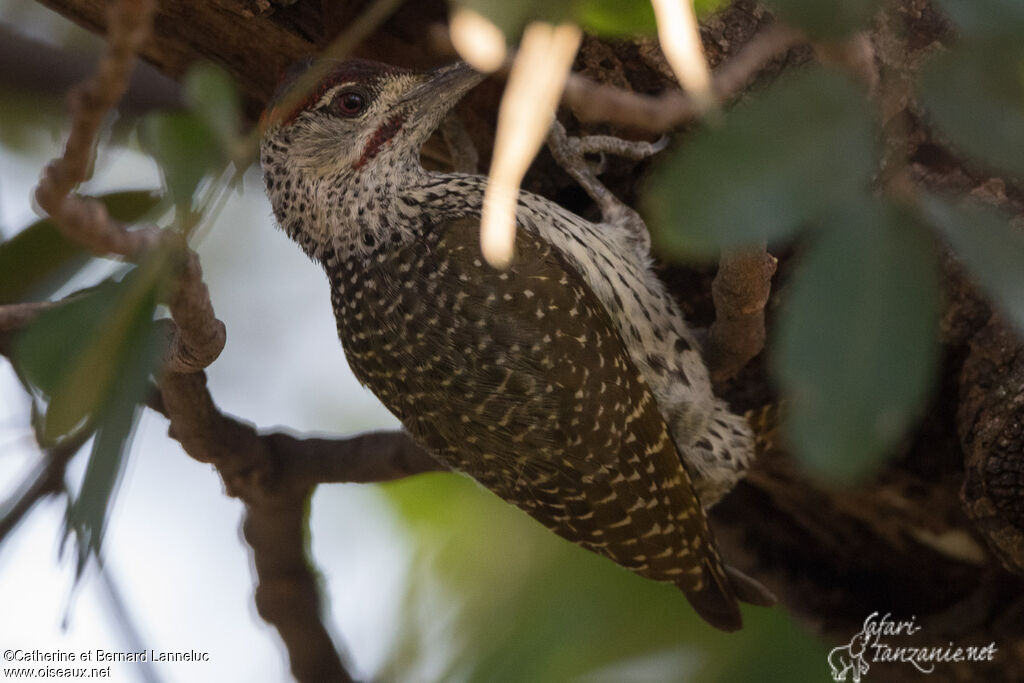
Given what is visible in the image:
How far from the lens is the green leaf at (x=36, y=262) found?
223 cm

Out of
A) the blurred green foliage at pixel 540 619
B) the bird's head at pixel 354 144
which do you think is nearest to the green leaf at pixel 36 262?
the bird's head at pixel 354 144

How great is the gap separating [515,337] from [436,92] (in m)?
0.62

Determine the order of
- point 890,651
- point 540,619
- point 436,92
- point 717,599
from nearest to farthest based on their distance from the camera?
point 436,92
point 717,599
point 540,619
point 890,651

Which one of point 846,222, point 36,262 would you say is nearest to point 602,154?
point 36,262

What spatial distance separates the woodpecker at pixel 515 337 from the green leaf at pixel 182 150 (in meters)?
1.06

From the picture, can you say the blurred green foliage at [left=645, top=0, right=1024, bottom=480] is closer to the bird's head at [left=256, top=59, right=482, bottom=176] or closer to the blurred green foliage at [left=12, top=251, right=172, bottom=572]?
the blurred green foliage at [left=12, top=251, right=172, bottom=572]

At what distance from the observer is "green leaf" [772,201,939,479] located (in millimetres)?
792

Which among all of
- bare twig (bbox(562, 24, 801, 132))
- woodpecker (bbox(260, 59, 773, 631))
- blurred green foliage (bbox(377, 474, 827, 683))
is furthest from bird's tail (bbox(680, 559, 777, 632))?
bare twig (bbox(562, 24, 801, 132))

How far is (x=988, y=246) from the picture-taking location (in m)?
0.82

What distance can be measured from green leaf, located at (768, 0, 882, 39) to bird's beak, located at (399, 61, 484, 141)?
1556mm

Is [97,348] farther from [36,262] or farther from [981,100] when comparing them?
[36,262]

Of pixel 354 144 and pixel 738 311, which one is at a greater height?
pixel 354 144

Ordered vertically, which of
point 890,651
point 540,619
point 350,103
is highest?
point 350,103

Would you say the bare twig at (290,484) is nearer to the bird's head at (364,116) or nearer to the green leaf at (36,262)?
the green leaf at (36,262)
